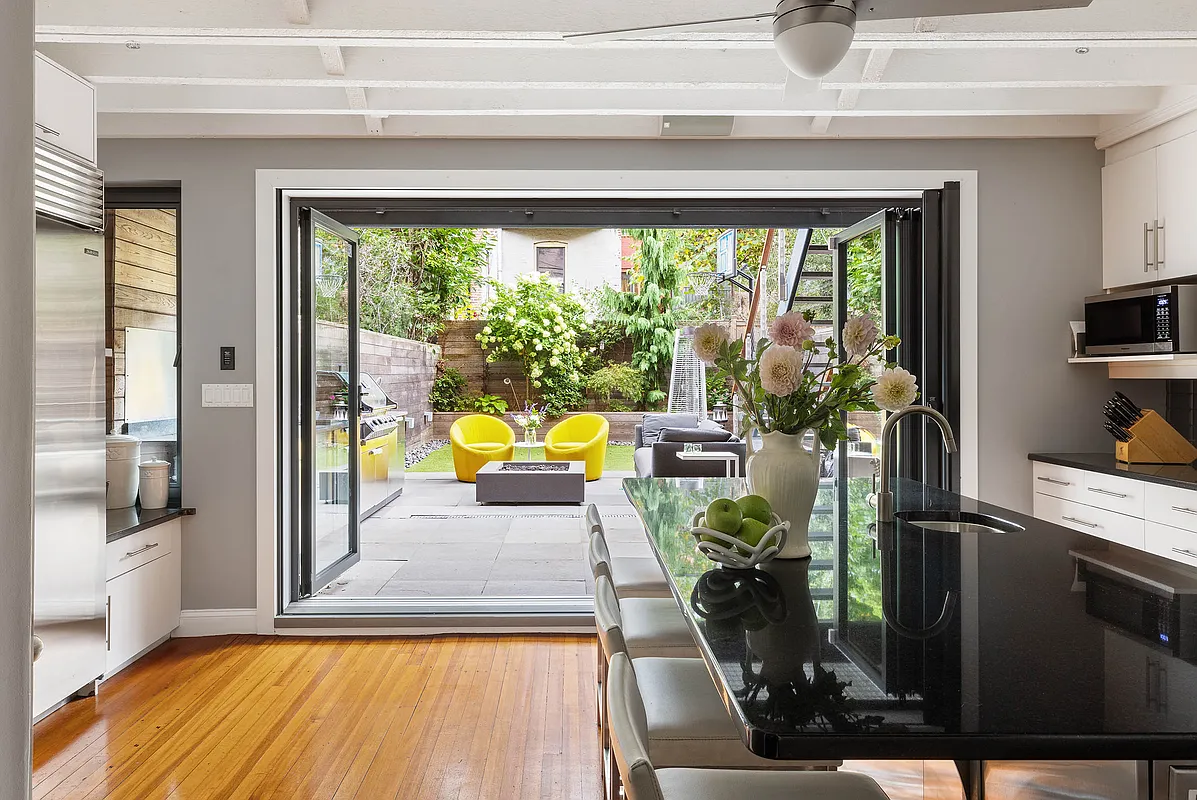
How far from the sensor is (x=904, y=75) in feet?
10.7

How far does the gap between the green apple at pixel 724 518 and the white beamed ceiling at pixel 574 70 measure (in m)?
1.33

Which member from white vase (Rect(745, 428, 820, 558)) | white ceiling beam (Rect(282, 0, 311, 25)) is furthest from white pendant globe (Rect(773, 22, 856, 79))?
white ceiling beam (Rect(282, 0, 311, 25))

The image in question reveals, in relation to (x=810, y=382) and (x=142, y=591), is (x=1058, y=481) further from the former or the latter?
(x=142, y=591)

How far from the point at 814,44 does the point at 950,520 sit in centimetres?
129

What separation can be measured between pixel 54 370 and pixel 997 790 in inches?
115

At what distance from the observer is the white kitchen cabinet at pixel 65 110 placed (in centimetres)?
276

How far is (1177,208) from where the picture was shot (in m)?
3.44

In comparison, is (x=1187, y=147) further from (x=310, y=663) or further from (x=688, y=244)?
(x=688, y=244)

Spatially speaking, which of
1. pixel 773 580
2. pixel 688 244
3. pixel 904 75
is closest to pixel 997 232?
pixel 904 75

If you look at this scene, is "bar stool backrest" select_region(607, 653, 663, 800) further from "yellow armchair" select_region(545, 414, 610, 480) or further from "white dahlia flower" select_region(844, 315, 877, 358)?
"yellow armchair" select_region(545, 414, 610, 480)

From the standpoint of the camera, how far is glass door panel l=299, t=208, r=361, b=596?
414 cm

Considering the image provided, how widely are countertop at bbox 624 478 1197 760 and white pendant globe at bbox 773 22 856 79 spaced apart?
1040 mm

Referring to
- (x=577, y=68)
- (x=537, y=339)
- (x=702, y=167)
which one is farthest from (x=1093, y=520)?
(x=537, y=339)

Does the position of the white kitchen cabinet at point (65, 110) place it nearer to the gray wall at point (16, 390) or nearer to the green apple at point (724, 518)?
the green apple at point (724, 518)
